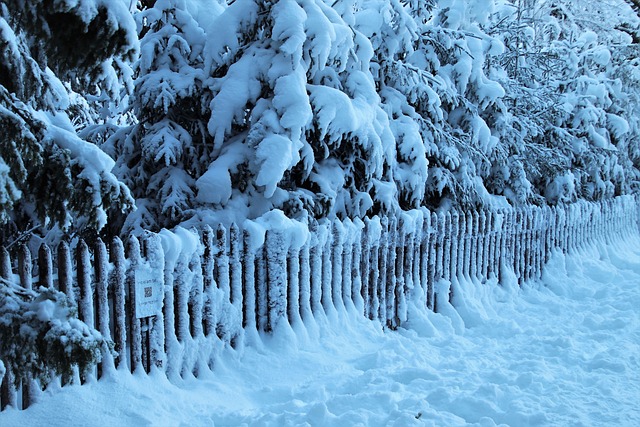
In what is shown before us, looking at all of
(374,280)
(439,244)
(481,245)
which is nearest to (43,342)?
(374,280)

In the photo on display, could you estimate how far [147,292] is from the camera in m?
4.26

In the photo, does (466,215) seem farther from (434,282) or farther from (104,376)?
(104,376)

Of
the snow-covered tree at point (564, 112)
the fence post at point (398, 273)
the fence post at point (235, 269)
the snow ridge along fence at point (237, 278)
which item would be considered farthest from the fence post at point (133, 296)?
the snow-covered tree at point (564, 112)

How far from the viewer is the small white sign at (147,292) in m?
4.21

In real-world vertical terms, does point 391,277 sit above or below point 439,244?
below

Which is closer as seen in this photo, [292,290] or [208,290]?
[208,290]

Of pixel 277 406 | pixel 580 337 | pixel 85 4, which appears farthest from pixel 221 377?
pixel 580 337

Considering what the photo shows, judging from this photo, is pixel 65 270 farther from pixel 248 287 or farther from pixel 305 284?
pixel 305 284

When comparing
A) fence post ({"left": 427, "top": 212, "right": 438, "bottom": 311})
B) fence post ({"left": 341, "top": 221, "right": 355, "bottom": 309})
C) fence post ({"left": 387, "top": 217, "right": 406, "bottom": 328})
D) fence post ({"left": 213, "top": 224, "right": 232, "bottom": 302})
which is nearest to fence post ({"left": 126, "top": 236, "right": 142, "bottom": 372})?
fence post ({"left": 213, "top": 224, "right": 232, "bottom": 302})

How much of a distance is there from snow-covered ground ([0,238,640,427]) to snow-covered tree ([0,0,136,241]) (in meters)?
1.94

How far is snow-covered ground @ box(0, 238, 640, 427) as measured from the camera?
381 centimetres

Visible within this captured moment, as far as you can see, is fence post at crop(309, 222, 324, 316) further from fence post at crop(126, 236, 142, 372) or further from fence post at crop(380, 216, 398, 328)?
fence post at crop(126, 236, 142, 372)

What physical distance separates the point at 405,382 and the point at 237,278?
5.65ft

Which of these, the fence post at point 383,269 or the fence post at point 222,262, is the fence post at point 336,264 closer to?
the fence post at point 383,269
